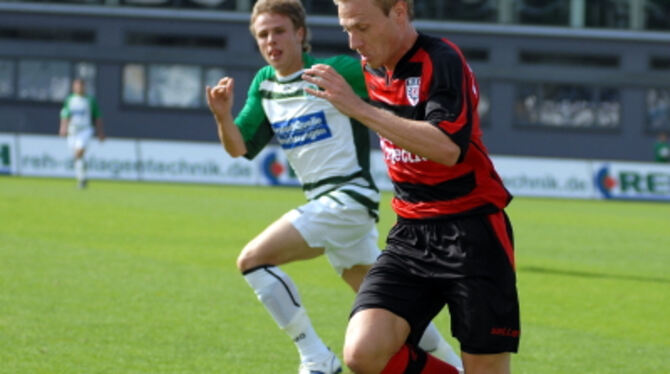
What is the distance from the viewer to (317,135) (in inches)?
269

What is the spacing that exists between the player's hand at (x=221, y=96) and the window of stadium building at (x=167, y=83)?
113ft

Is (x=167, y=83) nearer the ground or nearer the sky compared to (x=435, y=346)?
nearer the ground

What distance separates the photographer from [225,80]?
242 inches

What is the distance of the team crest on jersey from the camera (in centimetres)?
467

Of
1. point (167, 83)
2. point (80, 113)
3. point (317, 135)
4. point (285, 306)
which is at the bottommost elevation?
point (167, 83)

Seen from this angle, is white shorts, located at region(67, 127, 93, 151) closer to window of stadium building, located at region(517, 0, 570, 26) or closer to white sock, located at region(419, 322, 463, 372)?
white sock, located at region(419, 322, 463, 372)

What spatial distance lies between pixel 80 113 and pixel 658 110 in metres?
24.4

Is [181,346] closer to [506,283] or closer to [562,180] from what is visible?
[506,283]

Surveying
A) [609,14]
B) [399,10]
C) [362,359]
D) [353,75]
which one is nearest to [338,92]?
[399,10]

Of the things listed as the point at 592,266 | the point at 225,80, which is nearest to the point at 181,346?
the point at 225,80

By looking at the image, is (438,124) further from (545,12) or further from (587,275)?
(545,12)

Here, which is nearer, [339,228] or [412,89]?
[412,89]

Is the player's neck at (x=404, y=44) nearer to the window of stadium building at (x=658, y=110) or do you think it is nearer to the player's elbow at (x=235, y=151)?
the player's elbow at (x=235, y=151)

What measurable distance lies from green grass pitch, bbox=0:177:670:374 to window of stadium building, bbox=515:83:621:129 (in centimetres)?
2210
